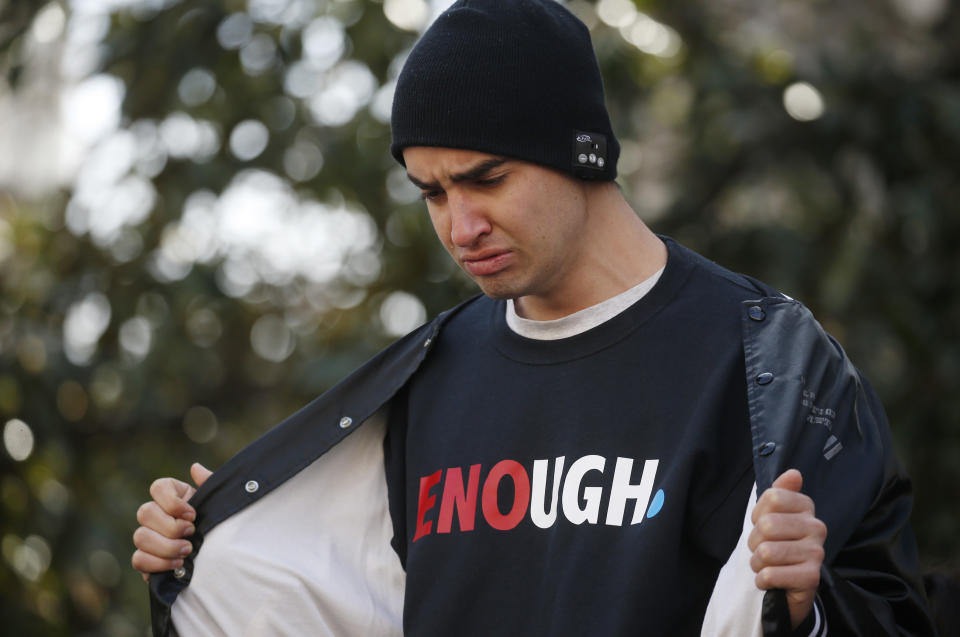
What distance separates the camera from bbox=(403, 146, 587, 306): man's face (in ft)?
5.51

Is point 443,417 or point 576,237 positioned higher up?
point 576,237

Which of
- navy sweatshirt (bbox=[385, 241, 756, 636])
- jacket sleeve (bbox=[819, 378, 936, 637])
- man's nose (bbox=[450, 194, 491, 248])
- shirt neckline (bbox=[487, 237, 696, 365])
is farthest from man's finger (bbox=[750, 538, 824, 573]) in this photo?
man's nose (bbox=[450, 194, 491, 248])

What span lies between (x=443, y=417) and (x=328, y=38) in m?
2.25

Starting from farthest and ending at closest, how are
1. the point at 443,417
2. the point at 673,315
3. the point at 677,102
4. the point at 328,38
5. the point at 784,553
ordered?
the point at 677,102, the point at 328,38, the point at 443,417, the point at 673,315, the point at 784,553

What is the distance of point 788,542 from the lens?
4.21ft

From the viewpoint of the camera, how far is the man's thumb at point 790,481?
1299 mm

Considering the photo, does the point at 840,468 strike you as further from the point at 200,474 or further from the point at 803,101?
the point at 803,101

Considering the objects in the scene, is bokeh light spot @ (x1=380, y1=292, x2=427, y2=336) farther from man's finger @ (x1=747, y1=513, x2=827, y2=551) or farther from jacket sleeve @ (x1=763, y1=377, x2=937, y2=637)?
man's finger @ (x1=747, y1=513, x2=827, y2=551)

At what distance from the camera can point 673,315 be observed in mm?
1693

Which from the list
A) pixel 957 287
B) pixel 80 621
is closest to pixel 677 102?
pixel 957 287

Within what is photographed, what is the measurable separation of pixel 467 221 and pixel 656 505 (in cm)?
48

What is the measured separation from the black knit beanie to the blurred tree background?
178 centimetres

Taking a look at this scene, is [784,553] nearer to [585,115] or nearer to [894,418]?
[585,115]

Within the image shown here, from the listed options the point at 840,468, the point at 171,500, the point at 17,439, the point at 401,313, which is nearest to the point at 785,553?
the point at 840,468
